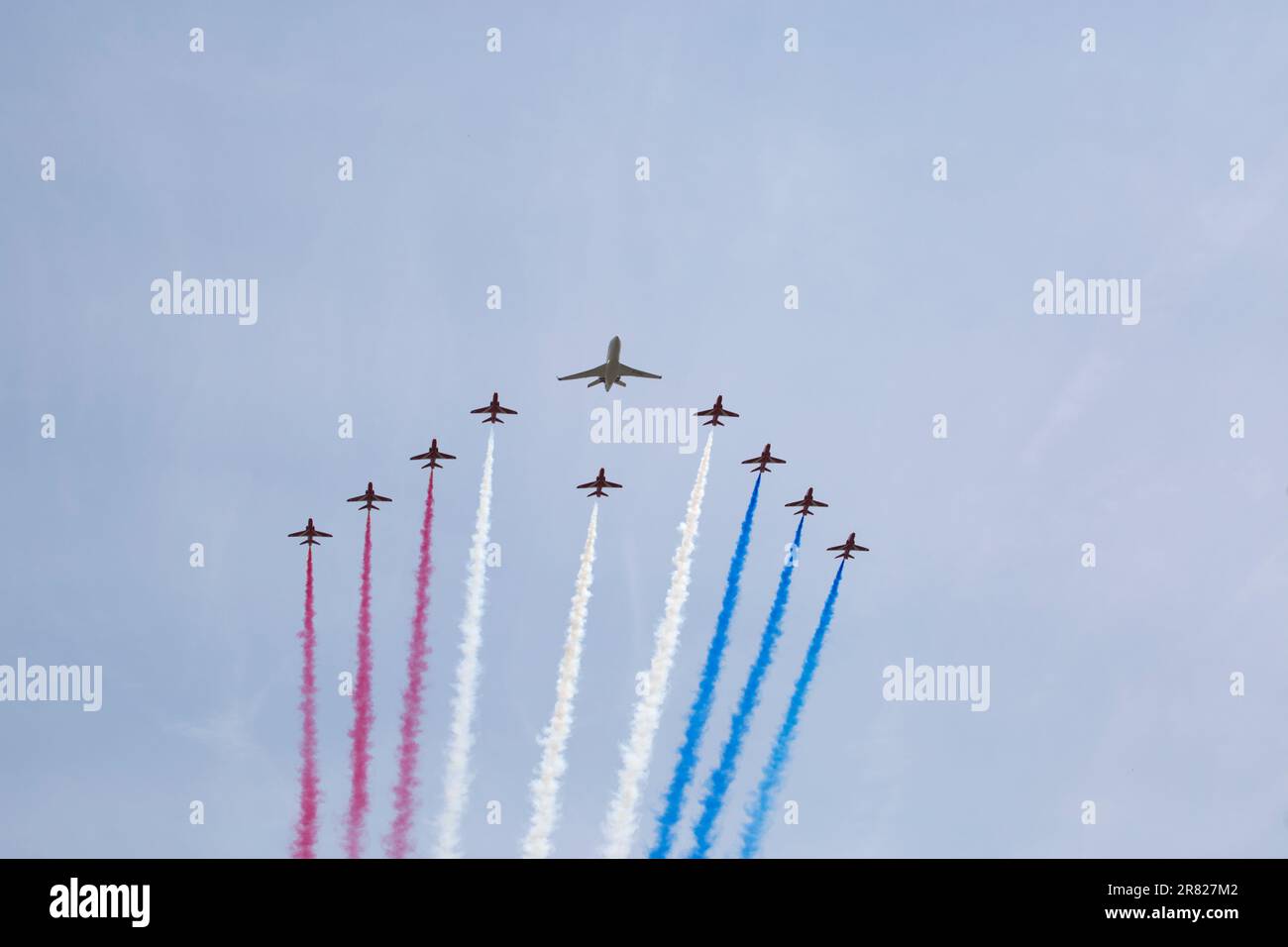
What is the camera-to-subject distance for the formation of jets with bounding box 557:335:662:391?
109875mm

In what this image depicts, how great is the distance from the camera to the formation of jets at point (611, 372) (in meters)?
110
